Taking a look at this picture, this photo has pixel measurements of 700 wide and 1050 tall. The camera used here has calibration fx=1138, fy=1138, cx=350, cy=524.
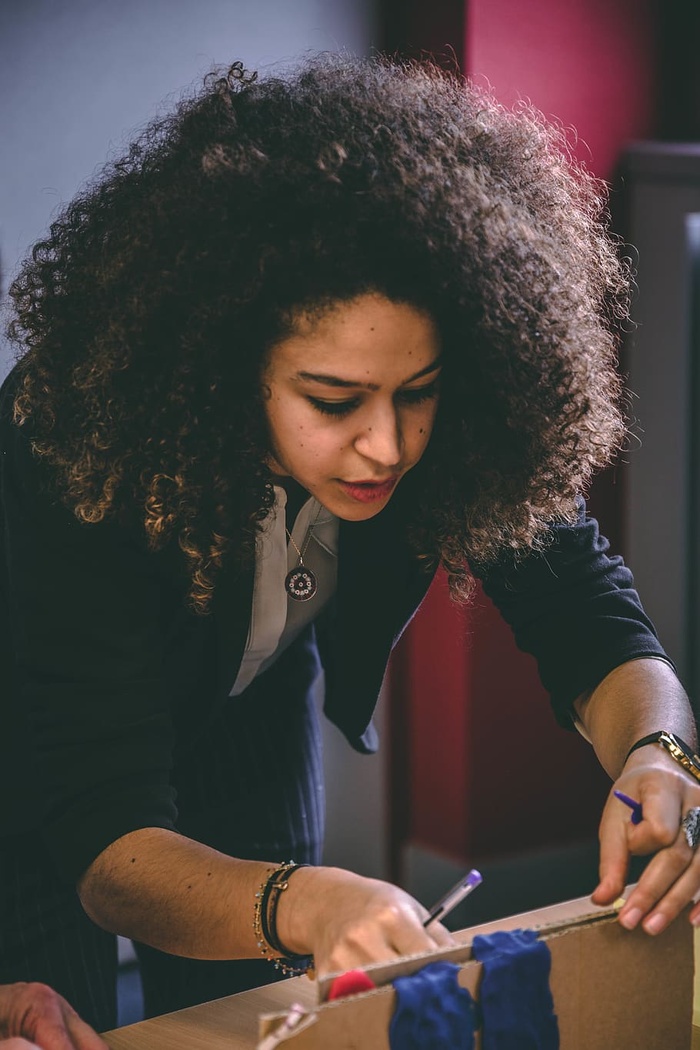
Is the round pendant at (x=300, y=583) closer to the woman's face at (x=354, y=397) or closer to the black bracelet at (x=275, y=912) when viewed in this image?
the woman's face at (x=354, y=397)

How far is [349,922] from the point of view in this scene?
0.82m

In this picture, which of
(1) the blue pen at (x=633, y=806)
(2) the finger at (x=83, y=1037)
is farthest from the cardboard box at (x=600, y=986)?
(2) the finger at (x=83, y=1037)

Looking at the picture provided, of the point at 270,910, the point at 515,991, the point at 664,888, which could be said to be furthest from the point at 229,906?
the point at 664,888

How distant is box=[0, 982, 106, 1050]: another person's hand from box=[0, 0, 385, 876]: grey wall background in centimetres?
151

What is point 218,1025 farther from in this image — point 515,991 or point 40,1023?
point 515,991

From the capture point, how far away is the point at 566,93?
2637 millimetres

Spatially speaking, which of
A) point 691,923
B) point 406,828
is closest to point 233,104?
point 691,923

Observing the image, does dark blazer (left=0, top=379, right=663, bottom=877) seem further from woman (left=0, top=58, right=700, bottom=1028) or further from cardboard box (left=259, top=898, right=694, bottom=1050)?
cardboard box (left=259, top=898, right=694, bottom=1050)

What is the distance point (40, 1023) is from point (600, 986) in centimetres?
44

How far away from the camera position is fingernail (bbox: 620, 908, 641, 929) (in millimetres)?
852

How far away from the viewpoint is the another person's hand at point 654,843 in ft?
2.96

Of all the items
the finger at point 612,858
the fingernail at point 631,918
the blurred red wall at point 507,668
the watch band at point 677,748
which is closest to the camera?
the fingernail at point 631,918

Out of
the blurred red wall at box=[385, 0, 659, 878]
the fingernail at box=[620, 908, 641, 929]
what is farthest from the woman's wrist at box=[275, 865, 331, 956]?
the blurred red wall at box=[385, 0, 659, 878]

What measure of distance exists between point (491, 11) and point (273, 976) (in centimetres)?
Result: 206
